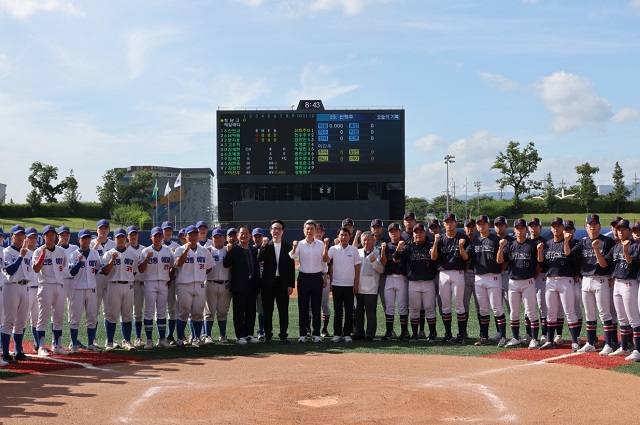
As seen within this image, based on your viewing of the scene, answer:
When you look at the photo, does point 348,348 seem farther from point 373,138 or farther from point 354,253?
point 373,138

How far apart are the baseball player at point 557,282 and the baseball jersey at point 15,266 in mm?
7658

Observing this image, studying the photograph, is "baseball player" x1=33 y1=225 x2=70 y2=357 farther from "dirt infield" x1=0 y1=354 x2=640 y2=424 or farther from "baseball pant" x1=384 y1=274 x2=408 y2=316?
"baseball pant" x1=384 y1=274 x2=408 y2=316

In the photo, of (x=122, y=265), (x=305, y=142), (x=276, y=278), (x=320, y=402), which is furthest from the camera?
(x=305, y=142)

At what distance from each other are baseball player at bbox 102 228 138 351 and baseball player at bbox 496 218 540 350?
234 inches

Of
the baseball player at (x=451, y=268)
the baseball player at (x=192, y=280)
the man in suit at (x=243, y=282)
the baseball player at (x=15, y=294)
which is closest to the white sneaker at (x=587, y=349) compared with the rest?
the baseball player at (x=451, y=268)

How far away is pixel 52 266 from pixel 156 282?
1.61 m

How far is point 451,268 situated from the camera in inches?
426

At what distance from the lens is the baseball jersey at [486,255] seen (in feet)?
34.4

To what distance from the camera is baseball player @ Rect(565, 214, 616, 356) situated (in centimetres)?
950

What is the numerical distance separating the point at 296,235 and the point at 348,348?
74.9 ft

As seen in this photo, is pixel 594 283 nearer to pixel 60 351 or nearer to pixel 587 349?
pixel 587 349

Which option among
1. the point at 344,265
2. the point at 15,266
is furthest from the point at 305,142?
the point at 15,266

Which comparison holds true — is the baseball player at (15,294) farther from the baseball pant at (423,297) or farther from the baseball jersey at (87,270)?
the baseball pant at (423,297)

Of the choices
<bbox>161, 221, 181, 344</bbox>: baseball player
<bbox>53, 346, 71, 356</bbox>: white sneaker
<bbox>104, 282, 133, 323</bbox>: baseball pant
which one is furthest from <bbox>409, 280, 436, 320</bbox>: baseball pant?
<bbox>53, 346, 71, 356</bbox>: white sneaker
